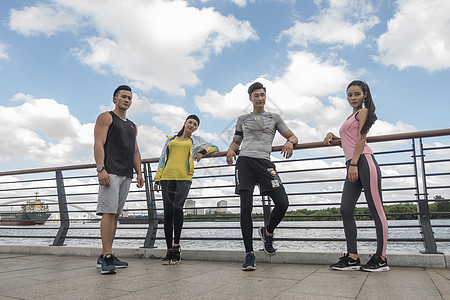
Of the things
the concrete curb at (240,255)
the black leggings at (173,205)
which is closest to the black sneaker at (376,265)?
the concrete curb at (240,255)

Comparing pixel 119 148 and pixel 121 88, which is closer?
pixel 119 148

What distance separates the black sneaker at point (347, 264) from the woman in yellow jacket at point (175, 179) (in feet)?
4.66

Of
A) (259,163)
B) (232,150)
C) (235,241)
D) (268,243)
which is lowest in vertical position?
(235,241)

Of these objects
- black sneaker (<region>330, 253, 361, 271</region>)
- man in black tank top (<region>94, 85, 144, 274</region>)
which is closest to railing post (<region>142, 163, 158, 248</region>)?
man in black tank top (<region>94, 85, 144, 274</region>)

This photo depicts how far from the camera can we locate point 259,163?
286 centimetres

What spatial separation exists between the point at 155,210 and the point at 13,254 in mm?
1907

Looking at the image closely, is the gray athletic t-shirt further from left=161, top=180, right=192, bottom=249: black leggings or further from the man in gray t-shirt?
left=161, top=180, right=192, bottom=249: black leggings

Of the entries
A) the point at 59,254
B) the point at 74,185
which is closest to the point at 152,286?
the point at 59,254

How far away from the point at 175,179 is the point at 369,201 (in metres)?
1.71

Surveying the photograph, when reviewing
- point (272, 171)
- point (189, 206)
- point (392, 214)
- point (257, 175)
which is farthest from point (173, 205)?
point (392, 214)

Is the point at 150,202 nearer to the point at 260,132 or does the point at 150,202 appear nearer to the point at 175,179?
the point at 175,179

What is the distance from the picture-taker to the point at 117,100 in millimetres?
3131

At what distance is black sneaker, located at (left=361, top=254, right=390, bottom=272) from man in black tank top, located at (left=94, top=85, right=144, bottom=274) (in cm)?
199

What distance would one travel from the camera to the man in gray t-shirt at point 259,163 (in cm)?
284
